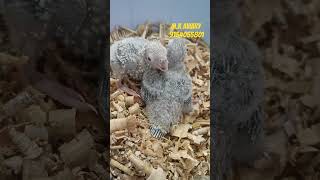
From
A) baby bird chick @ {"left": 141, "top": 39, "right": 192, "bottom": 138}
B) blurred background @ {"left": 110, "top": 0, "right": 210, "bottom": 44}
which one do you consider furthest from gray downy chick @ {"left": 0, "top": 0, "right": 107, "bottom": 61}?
baby bird chick @ {"left": 141, "top": 39, "right": 192, "bottom": 138}

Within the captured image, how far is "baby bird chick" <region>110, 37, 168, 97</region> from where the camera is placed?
1.72 m

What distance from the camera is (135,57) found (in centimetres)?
173

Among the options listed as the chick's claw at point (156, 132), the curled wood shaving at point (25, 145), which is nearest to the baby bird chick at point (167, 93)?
the chick's claw at point (156, 132)

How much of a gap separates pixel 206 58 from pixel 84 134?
1.47ft

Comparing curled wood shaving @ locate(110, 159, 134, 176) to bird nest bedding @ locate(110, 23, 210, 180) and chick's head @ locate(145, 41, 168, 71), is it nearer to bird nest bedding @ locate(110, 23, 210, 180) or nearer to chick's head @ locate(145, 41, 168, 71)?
bird nest bedding @ locate(110, 23, 210, 180)

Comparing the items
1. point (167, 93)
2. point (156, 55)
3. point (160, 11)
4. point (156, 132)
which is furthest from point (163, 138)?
point (160, 11)

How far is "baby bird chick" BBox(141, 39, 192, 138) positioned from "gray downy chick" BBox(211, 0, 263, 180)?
9 centimetres

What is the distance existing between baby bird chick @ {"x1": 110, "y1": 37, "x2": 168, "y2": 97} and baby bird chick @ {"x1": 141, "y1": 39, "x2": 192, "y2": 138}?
0.9 inches

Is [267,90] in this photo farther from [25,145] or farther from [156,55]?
[25,145]

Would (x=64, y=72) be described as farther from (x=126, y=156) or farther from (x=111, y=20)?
(x=126, y=156)

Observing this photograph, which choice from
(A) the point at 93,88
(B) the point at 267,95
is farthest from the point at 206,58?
(A) the point at 93,88

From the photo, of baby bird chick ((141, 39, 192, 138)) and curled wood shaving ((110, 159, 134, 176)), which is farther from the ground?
baby bird chick ((141, 39, 192, 138))

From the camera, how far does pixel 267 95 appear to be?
1762 millimetres

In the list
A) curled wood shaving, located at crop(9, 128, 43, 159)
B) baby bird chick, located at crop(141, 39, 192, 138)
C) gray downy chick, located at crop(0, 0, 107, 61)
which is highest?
gray downy chick, located at crop(0, 0, 107, 61)
